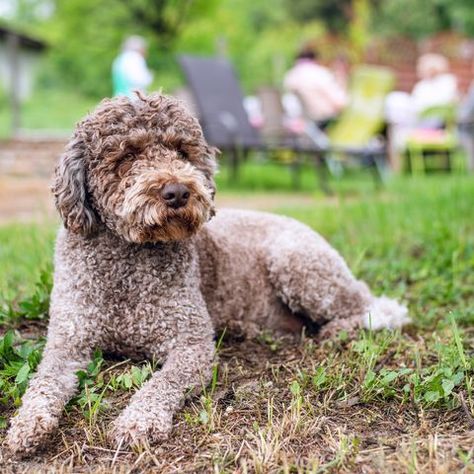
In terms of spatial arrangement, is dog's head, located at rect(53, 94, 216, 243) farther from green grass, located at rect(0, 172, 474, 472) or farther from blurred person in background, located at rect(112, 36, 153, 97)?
blurred person in background, located at rect(112, 36, 153, 97)

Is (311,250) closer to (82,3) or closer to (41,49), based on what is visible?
(41,49)

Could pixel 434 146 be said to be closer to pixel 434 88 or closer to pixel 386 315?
pixel 434 88

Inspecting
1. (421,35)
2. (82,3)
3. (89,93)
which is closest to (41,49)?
(82,3)

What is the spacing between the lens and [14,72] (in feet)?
53.1

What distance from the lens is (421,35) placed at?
101 feet

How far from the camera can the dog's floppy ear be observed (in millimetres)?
3146

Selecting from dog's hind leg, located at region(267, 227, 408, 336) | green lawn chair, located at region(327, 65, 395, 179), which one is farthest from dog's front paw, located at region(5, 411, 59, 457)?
green lawn chair, located at region(327, 65, 395, 179)

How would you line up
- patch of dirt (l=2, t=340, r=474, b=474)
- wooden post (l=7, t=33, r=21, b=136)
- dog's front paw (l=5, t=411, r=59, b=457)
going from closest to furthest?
1. patch of dirt (l=2, t=340, r=474, b=474)
2. dog's front paw (l=5, t=411, r=59, b=457)
3. wooden post (l=7, t=33, r=21, b=136)

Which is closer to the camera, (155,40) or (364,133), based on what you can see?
(364,133)

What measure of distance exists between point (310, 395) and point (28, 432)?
1159 millimetres

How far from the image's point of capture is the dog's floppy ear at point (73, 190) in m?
3.15

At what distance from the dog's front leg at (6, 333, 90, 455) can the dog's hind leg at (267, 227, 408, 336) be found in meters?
1.22

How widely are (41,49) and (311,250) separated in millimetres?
13963

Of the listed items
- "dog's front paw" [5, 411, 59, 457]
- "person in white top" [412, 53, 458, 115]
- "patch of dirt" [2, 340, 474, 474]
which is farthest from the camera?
"person in white top" [412, 53, 458, 115]
